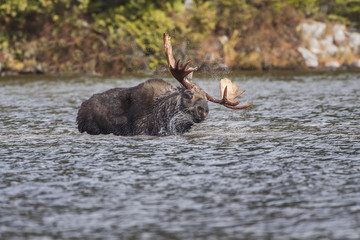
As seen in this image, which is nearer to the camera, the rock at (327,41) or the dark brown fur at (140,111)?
the dark brown fur at (140,111)

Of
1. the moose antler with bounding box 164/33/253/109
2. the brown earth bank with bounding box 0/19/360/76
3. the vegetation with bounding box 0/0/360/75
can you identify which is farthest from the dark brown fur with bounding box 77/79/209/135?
the vegetation with bounding box 0/0/360/75

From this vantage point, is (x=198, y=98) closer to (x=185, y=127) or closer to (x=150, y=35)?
(x=185, y=127)

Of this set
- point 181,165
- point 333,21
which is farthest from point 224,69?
point 181,165

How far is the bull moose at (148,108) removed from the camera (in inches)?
538

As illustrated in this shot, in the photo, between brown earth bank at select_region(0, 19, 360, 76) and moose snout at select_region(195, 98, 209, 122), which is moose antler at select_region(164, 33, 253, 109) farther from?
brown earth bank at select_region(0, 19, 360, 76)

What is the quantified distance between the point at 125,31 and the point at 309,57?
12.9m

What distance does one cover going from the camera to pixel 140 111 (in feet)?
46.2

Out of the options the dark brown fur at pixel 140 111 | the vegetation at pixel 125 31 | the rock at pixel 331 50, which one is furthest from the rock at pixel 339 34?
the dark brown fur at pixel 140 111

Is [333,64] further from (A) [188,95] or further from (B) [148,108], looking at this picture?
(A) [188,95]

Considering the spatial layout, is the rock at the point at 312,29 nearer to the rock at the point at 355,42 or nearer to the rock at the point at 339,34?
the rock at the point at 339,34

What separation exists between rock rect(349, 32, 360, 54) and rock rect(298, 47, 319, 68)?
3288 millimetres

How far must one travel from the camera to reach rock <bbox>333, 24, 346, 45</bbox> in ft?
152

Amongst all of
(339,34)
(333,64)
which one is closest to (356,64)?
(333,64)

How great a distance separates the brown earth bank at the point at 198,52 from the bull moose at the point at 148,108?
1058 inches
